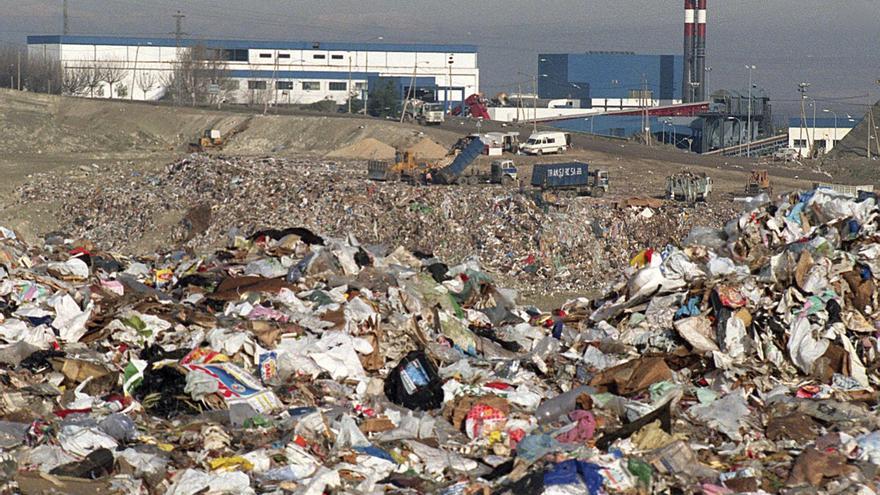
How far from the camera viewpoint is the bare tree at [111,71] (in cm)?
6894

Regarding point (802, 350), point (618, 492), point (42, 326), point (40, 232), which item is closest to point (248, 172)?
point (40, 232)

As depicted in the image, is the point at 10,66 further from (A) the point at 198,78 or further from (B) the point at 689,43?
(B) the point at 689,43

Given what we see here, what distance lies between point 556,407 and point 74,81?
203 ft

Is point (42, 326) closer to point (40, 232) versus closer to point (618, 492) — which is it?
point (618, 492)

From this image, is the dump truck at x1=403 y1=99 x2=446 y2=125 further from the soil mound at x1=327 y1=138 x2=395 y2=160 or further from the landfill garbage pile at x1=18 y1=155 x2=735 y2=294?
the landfill garbage pile at x1=18 y1=155 x2=735 y2=294

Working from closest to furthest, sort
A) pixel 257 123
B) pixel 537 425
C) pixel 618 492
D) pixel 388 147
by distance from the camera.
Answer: pixel 618 492 → pixel 537 425 → pixel 388 147 → pixel 257 123

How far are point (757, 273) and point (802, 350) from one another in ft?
5.81

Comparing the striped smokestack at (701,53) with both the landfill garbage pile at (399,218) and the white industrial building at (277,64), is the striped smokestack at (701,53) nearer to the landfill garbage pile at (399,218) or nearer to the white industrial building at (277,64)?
the white industrial building at (277,64)

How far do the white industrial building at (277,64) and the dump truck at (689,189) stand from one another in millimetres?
42647

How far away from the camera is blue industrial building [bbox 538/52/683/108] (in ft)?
271

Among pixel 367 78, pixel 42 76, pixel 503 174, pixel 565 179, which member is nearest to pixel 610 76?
pixel 367 78

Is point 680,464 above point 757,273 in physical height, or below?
below

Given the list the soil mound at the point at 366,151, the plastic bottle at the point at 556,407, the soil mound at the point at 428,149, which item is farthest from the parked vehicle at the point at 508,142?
the plastic bottle at the point at 556,407

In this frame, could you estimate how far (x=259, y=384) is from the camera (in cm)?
1049
